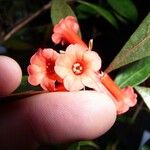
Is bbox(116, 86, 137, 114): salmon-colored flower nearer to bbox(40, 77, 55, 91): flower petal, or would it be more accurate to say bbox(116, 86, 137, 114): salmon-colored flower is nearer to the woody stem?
the woody stem

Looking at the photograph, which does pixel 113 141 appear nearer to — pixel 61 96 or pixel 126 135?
pixel 126 135

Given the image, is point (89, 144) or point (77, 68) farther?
point (89, 144)

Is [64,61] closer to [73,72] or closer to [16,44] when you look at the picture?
[73,72]

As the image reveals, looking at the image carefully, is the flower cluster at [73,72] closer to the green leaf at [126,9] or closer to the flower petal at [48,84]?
the flower petal at [48,84]

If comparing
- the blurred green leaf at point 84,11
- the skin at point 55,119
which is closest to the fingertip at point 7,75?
the skin at point 55,119

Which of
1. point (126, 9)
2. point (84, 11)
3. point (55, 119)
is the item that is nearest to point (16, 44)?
point (84, 11)

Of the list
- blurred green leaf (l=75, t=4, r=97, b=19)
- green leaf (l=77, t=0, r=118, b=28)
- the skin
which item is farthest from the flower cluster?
blurred green leaf (l=75, t=4, r=97, b=19)
